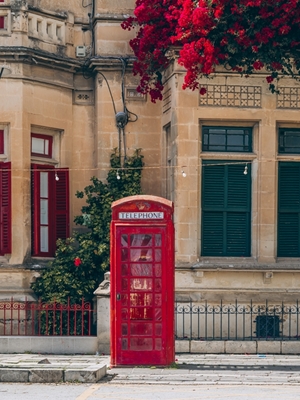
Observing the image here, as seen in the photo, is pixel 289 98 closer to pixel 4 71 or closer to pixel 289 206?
pixel 289 206

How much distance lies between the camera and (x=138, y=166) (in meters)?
20.7

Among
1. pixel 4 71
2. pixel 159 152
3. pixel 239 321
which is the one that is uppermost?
pixel 4 71

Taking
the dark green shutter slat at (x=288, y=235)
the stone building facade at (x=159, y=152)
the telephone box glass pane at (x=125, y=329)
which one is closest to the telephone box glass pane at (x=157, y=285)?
the telephone box glass pane at (x=125, y=329)

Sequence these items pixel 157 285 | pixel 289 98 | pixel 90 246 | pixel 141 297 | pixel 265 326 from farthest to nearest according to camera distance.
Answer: pixel 90 246 < pixel 289 98 < pixel 265 326 < pixel 141 297 < pixel 157 285

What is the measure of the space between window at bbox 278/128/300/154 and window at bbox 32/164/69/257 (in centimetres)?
433

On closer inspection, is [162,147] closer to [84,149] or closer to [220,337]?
[84,149]

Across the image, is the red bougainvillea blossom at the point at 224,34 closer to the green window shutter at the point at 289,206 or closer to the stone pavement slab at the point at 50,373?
the green window shutter at the point at 289,206

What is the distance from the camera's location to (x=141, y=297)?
16.0 meters

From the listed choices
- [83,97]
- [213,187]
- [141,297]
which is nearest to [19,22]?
[83,97]

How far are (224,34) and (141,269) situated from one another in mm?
5122

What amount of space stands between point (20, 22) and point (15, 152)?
2.49 m

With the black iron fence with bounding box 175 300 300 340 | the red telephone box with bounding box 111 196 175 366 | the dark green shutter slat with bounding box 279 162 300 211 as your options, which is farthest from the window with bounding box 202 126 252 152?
the red telephone box with bounding box 111 196 175 366

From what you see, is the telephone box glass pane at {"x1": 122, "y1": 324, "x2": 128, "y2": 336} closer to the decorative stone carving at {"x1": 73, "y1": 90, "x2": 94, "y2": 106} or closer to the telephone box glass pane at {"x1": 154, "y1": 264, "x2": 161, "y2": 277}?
the telephone box glass pane at {"x1": 154, "y1": 264, "x2": 161, "y2": 277}

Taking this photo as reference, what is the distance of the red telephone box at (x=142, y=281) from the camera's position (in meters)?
15.8
